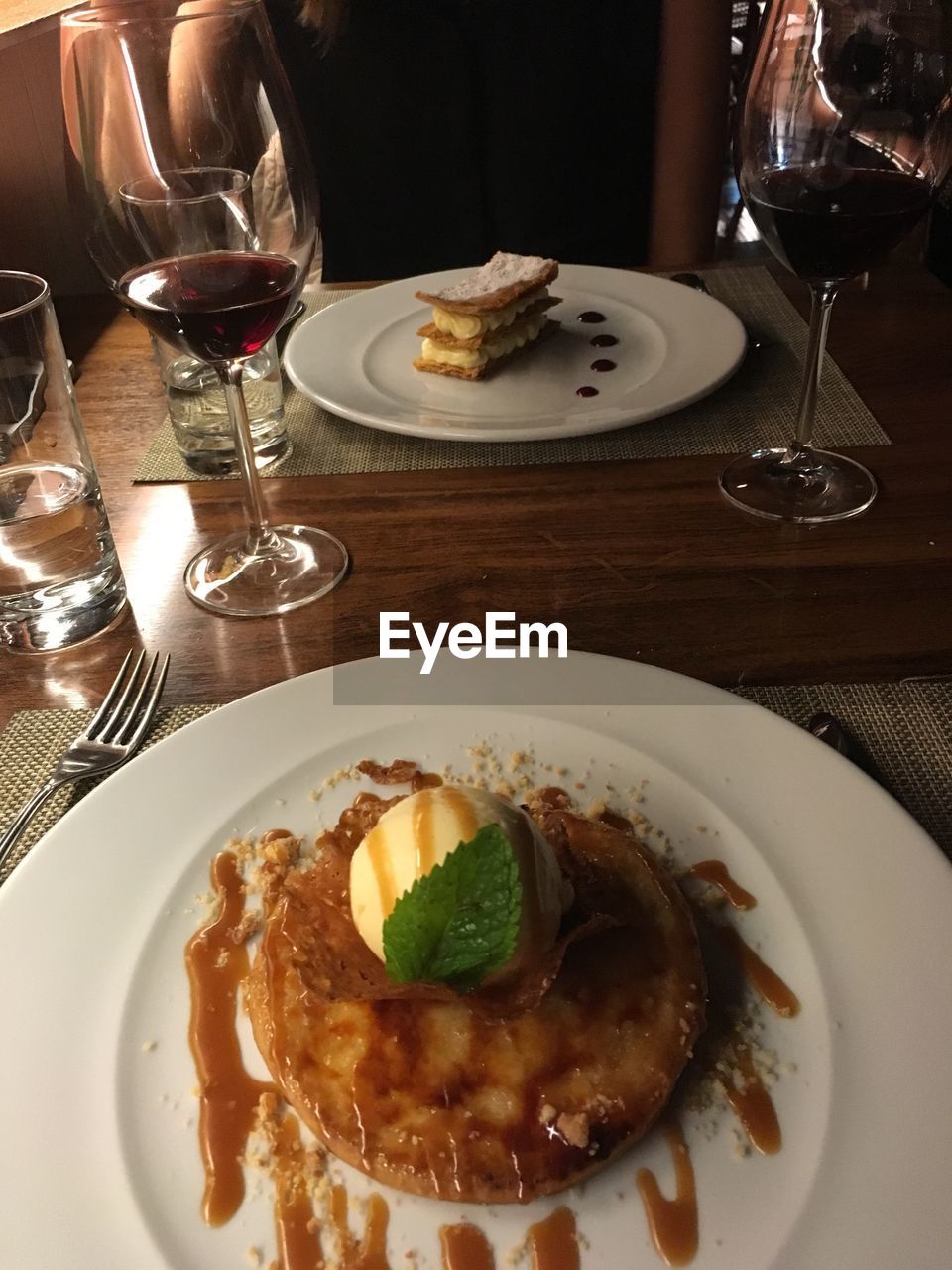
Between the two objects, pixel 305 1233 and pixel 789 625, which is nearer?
pixel 305 1233

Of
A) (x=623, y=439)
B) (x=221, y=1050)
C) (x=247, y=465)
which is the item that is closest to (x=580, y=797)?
(x=221, y=1050)

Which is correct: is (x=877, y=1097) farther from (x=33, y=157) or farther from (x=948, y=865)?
(x=33, y=157)

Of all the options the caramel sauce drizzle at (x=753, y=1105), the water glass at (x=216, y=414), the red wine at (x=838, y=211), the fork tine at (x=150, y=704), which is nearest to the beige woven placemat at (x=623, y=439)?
the water glass at (x=216, y=414)

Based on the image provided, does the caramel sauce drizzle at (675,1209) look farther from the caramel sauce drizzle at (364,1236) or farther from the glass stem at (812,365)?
the glass stem at (812,365)

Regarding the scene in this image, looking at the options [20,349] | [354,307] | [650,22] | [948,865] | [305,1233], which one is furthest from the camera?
[650,22]

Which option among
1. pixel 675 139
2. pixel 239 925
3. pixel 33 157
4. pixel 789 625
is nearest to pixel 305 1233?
pixel 239 925

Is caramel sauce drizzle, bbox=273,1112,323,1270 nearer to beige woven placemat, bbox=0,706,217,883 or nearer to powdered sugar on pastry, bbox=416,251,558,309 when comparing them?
beige woven placemat, bbox=0,706,217,883
